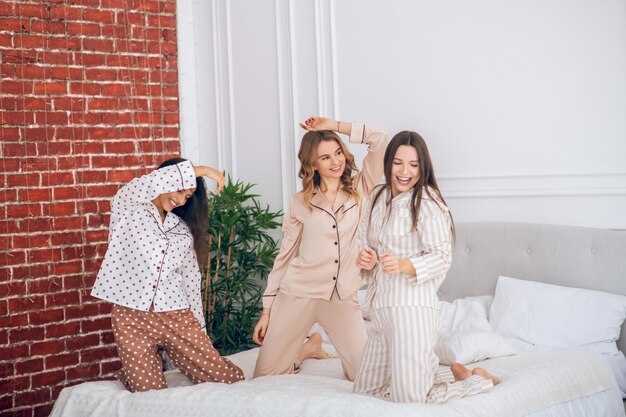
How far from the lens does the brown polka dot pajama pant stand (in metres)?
3.87

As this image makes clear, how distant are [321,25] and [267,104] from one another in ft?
2.22

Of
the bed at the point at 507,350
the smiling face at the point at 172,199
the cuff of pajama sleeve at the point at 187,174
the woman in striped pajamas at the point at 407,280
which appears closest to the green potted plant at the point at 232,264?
the bed at the point at 507,350

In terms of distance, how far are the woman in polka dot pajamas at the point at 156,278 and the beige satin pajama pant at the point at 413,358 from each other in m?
0.93

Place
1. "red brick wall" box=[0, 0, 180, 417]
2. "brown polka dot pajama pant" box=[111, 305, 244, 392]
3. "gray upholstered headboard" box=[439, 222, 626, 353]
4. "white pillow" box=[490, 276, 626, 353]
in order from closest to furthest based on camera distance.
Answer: "brown polka dot pajama pant" box=[111, 305, 244, 392] → "white pillow" box=[490, 276, 626, 353] → "gray upholstered headboard" box=[439, 222, 626, 353] → "red brick wall" box=[0, 0, 180, 417]

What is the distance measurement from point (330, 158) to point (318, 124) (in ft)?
0.56

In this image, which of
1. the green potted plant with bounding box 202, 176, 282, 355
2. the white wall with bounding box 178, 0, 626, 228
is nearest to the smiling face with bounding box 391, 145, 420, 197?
the white wall with bounding box 178, 0, 626, 228

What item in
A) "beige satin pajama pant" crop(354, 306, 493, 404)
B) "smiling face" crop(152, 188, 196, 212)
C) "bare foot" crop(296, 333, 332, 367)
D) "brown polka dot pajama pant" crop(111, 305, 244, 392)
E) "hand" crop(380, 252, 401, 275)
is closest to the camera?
"hand" crop(380, 252, 401, 275)

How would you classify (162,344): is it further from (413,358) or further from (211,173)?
(413,358)

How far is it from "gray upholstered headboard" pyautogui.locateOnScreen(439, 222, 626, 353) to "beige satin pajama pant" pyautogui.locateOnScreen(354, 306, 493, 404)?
1.23 metres

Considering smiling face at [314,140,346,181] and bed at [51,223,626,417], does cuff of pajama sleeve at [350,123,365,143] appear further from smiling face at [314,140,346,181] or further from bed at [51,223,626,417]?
bed at [51,223,626,417]

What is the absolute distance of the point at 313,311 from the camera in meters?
4.16

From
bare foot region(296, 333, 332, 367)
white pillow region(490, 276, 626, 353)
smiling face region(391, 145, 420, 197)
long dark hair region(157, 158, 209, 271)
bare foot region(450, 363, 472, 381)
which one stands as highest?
smiling face region(391, 145, 420, 197)

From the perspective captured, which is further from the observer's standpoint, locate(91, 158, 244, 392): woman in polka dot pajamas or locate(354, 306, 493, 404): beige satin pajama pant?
locate(91, 158, 244, 392): woman in polka dot pajamas

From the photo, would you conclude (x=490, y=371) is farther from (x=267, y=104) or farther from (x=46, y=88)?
(x=46, y=88)
